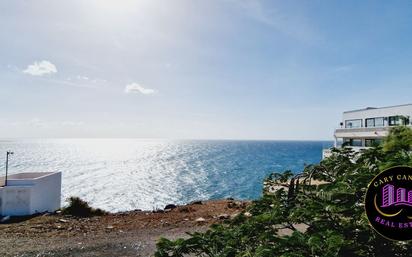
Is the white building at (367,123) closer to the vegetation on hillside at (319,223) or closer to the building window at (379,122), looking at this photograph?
the building window at (379,122)

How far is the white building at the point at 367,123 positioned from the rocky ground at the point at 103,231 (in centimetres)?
1617

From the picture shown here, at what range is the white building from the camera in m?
27.9

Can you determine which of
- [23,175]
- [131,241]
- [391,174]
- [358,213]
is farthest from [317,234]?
[23,175]

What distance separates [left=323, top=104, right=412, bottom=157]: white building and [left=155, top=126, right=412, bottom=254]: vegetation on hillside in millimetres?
24459

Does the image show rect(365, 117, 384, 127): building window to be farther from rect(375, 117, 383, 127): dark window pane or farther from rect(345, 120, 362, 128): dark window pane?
rect(345, 120, 362, 128): dark window pane

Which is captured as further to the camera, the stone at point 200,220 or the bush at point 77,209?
the bush at point 77,209

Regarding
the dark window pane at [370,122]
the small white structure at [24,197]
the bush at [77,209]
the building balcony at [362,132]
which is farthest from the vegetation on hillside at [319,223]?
the dark window pane at [370,122]

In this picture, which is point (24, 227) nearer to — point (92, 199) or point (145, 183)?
point (92, 199)

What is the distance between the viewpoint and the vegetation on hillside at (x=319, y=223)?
2.27 meters

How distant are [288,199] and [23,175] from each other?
2028cm

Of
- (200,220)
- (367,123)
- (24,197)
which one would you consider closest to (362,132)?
(367,123)

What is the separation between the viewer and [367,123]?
3384 centimetres

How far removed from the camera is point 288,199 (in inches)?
128

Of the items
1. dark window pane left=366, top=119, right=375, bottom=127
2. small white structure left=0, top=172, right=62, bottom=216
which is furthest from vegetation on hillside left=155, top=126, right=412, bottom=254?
dark window pane left=366, top=119, right=375, bottom=127
